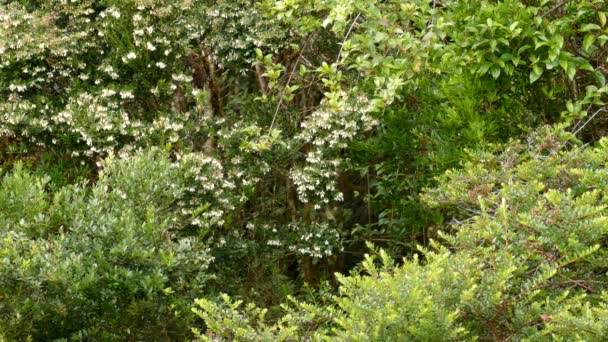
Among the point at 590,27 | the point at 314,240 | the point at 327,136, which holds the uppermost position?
the point at 590,27

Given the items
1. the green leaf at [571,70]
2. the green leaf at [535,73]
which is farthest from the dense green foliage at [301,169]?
the green leaf at [535,73]

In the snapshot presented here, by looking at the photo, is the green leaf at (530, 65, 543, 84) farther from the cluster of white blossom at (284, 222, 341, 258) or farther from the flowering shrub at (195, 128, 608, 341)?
the cluster of white blossom at (284, 222, 341, 258)

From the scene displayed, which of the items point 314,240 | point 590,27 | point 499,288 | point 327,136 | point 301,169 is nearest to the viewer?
point 499,288

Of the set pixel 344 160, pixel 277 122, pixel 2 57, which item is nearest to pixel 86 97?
pixel 2 57

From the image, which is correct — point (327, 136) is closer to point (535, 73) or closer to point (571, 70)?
point (535, 73)

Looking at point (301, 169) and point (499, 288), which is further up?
point (301, 169)

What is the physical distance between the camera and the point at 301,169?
5527mm

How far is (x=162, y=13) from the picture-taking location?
18.3ft

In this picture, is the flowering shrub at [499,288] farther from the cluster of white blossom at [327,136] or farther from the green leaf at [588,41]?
the cluster of white blossom at [327,136]

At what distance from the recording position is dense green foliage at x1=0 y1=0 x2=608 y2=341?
281 cm

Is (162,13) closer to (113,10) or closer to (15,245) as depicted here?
(113,10)

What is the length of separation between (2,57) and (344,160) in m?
2.50

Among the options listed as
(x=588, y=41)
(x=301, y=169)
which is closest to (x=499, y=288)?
(x=588, y=41)

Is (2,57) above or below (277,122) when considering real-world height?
above
